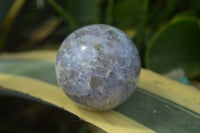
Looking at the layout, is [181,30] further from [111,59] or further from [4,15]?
[4,15]

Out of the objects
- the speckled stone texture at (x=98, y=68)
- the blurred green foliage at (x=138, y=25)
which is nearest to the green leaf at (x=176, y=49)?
the blurred green foliage at (x=138, y=25)

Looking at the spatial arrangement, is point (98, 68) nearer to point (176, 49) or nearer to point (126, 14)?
point (176, 49)

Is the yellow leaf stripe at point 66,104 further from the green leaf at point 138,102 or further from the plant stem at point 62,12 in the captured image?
the plant stem at point 62,12

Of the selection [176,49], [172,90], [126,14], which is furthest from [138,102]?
[126,14]

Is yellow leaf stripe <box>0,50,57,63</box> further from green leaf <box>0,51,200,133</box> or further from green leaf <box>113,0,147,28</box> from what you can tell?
green leaf <box>113,0,147,28</box>

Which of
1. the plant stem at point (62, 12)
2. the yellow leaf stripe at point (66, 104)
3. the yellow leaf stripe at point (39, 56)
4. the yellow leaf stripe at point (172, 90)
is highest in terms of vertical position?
the plant stem at point (62, 12)

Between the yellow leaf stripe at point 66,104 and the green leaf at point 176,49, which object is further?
the green leaf at point 176,49

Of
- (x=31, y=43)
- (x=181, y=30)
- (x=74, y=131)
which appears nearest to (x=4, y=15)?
(x=31, y=43)
